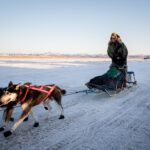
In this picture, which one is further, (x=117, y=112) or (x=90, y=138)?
(x=117, y=112)

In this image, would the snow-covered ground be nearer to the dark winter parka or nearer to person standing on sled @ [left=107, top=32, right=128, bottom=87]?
person standing on sled @ [left=107, top=32, right=128, bottom=87]

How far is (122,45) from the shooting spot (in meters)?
8.66

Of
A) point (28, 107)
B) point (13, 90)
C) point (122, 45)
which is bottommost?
point (28, 107)

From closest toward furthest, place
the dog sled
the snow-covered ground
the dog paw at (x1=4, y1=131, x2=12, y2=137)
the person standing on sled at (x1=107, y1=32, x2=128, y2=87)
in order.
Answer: the snow-covered ground < the dog paw at (x1=4, y1=131, x2=12, y2=137) < the dog sled < the person standing on sled at (x1=107, y1=32, x2=128, y2=87)

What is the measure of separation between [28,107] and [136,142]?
6.42 ft

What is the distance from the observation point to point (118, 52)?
8.75 m

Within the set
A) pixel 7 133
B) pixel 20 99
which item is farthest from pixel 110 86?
pixel 7 133

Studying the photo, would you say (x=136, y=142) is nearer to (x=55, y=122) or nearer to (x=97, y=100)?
(x=55, y=122)

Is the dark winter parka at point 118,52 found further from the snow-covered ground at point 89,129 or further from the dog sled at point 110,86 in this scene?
the snow-covered ground at point 89,129

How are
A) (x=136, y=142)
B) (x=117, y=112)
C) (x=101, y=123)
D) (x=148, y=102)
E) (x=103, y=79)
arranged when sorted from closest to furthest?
(x=136, y=142)
(x=101, y=123)
(x=117, y=112)
(x=148, y=102)
(x=103, y=79)

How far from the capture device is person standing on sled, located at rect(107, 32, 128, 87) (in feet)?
28.3

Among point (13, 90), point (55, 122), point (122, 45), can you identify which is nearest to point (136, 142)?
point (55, 122)

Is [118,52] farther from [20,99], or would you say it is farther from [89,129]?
[20,99]

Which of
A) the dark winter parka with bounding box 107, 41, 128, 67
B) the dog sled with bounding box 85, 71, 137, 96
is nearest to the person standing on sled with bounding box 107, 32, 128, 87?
the dark winter parka with bounding box 107, 41, 128, 67
